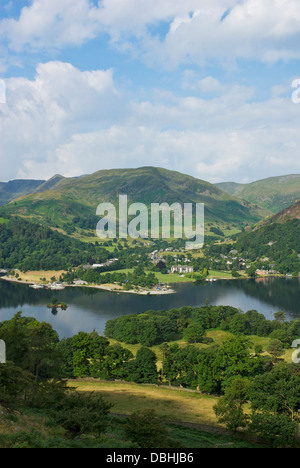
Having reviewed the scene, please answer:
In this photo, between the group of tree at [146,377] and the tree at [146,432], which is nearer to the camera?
the tree at [146,432]

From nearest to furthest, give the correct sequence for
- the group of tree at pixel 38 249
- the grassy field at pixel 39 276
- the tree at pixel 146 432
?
the tree at pixel 146 432, the grassy field at pixel 39 276, the group of tree at pixel 38 249

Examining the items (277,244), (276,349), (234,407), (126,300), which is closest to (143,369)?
(234,407)

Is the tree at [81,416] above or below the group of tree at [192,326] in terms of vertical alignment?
above

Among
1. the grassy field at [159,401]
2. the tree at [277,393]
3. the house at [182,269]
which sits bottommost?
the grassy field at [159,401]

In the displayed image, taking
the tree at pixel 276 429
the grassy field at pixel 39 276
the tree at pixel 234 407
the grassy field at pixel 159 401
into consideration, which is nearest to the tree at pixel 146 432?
the tree at pixel 276 429

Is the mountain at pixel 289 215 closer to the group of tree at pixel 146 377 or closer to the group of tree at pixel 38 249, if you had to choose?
the group of tree at pixel 38 249

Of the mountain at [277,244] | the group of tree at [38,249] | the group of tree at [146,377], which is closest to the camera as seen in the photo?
the group of tree at [146,377]
